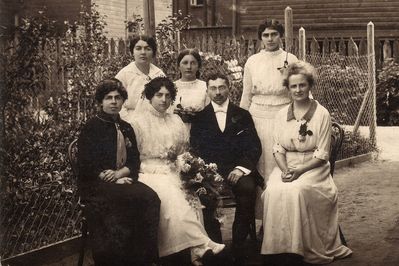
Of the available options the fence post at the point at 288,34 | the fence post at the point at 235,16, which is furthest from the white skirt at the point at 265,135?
the fence post at the point at 235,16

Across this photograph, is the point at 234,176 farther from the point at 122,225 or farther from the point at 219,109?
the point at 122,225

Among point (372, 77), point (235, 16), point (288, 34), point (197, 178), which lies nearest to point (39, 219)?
point (197, 178)

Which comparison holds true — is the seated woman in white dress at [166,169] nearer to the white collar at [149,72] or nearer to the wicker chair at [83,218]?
the wicker chair at [83,218]

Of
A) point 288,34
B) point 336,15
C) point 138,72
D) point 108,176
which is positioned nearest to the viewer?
point 108,176

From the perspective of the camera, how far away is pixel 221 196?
5477mm

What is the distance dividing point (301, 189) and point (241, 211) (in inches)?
19.1

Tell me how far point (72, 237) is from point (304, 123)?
203 cm

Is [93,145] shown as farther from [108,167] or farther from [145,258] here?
[145,258]

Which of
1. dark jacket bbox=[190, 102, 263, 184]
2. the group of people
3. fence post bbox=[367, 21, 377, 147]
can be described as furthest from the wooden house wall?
dark jacket bbox=[190, 102, 263, 184]

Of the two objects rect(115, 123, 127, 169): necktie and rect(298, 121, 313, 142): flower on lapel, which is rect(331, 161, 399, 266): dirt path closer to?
rect(298, 121, 313, 142): flower on lapel

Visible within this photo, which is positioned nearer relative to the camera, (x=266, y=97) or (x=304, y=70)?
(x=304, y=70)

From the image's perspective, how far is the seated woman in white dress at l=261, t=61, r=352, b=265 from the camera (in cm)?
509

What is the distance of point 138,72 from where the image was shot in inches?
234

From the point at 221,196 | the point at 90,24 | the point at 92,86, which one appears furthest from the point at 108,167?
the point at 90,24
